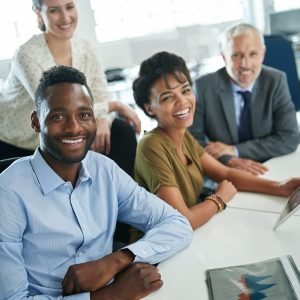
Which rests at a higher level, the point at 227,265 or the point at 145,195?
the point at 145,195

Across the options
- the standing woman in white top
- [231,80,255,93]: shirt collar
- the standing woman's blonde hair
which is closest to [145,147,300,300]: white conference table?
the standing woman in white top

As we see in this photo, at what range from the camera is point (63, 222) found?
1153mm

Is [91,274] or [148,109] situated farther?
[148,109]

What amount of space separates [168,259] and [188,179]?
54 centimetres

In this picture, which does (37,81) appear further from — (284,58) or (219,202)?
(284,58)

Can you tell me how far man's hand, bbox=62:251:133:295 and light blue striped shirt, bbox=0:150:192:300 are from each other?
0.10ft

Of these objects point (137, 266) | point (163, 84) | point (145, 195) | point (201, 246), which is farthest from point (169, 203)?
point (163, 84)

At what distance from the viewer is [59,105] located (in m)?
Result: 1.16

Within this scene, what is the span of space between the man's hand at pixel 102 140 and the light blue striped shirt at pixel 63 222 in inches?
19.8

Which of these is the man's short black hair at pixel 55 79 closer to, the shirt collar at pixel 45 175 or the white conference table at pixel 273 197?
the shirt collar at pixel 45 175

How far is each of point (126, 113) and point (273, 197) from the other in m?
0.94

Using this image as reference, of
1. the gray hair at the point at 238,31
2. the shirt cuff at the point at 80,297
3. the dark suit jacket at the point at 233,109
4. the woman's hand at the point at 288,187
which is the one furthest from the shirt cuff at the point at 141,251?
the gray hair at the point at 238,31

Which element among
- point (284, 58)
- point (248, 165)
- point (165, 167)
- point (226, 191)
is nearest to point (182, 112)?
point (165, 167)

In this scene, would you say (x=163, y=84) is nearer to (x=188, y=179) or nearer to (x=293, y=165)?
(x=188, y=179)
